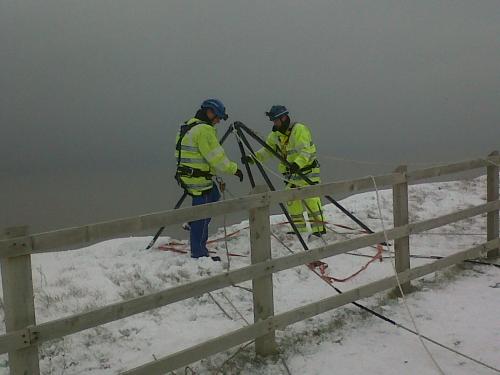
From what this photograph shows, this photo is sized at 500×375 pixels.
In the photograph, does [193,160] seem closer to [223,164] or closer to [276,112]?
[223,164]

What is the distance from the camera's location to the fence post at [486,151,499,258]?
21.4ft

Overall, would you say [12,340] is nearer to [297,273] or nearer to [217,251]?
[297,273]

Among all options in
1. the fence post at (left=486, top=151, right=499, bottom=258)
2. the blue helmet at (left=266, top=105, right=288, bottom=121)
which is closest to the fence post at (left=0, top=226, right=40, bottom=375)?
the blue helmet at (left=266, top=105, right=288, bottom=121)

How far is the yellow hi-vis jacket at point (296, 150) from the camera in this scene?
7750 mm

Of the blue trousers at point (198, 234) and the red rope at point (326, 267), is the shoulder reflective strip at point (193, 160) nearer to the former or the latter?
the blue trousers at point (198, 234)

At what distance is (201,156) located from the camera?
23.2ft

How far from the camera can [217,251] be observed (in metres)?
7.86

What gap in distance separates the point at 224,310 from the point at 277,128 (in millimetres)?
3645

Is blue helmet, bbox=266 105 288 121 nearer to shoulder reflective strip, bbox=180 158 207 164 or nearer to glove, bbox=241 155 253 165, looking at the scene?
glove, bbox=241 155 253 165

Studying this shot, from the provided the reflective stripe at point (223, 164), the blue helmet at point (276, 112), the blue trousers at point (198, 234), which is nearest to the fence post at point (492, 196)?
the blue helmet at point (276, 112)

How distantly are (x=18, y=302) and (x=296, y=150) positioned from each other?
5553 millimetres

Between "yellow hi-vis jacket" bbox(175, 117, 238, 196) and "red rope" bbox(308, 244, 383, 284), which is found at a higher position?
"yellow hi-vis jacket" bbox(175, 117, 238, 196)

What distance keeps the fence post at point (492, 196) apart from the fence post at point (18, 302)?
5.85 metres

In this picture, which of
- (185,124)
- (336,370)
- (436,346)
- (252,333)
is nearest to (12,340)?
(252,333)
